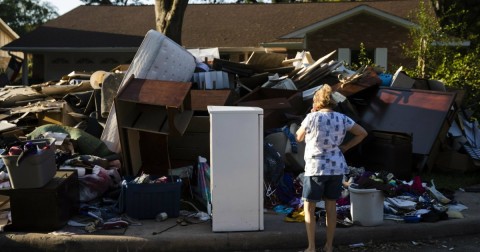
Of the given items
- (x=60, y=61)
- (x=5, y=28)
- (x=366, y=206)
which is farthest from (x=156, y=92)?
(x=5, y=28)

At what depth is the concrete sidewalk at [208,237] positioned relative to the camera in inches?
224

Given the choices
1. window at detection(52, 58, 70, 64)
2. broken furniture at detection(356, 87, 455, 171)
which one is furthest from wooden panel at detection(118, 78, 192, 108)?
window at detection(52, 58, 70, 64)

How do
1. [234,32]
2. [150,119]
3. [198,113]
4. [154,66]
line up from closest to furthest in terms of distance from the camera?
[150,119] → [198,113] → [154,66] → [234,32]

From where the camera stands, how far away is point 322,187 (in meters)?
5.33

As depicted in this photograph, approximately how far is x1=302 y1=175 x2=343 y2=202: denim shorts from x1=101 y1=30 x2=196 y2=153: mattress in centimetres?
384

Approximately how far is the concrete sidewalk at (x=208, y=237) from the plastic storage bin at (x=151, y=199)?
0.51 feet

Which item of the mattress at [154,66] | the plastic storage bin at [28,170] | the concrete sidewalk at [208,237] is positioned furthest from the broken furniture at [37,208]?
the mattress at [154,66]

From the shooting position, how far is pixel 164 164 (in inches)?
311

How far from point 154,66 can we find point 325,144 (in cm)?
436

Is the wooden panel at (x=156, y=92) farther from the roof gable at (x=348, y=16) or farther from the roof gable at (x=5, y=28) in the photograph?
the roof gable at (x=5, y=28)

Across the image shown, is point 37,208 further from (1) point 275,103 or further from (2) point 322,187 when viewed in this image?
(1) point 275,103

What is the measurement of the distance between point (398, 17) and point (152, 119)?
1642cm

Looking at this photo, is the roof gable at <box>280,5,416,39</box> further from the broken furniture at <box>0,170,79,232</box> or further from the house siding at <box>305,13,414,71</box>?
the broken furniture at <box>0,170,79,232</box>

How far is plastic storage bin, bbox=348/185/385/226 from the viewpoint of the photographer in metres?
6.13
